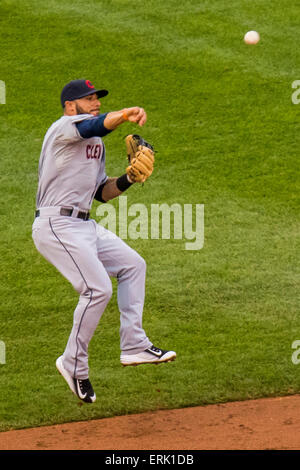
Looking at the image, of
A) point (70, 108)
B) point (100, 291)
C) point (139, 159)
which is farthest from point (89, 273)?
point (70, 108)

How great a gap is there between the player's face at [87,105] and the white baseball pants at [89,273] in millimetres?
772

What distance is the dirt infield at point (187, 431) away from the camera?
231 inches

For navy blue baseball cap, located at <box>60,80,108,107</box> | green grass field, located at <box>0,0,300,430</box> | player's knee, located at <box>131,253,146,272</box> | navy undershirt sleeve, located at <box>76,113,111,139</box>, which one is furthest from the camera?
green grass field, located at <box>0,0,300,430</box>

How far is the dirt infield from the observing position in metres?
5.86

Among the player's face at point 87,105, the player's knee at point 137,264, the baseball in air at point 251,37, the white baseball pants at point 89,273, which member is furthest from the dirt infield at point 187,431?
the baseball in air at point 251,37

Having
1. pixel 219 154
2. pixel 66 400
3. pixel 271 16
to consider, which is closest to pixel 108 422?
pixel 66 400

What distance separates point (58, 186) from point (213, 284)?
9.09ft

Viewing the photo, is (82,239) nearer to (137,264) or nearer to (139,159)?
(137,264)

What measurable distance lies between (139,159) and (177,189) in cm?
419

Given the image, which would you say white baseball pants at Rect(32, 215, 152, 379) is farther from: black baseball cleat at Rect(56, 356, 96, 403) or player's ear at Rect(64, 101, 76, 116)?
player's ear at Rect(64, 101, 76, 116)

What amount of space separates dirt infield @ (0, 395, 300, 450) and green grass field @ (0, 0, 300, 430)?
0.17 m

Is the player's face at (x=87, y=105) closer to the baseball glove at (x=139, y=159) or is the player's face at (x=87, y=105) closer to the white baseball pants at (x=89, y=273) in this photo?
the baseball glove at (x=139, y=159)

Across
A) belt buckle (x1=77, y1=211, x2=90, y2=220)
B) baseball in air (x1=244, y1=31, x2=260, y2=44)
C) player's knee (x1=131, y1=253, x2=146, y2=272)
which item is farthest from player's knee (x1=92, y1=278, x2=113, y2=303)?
baseball in air (x1=244, y1=31, x2=260, y2=44)

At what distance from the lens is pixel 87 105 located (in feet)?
20.5
